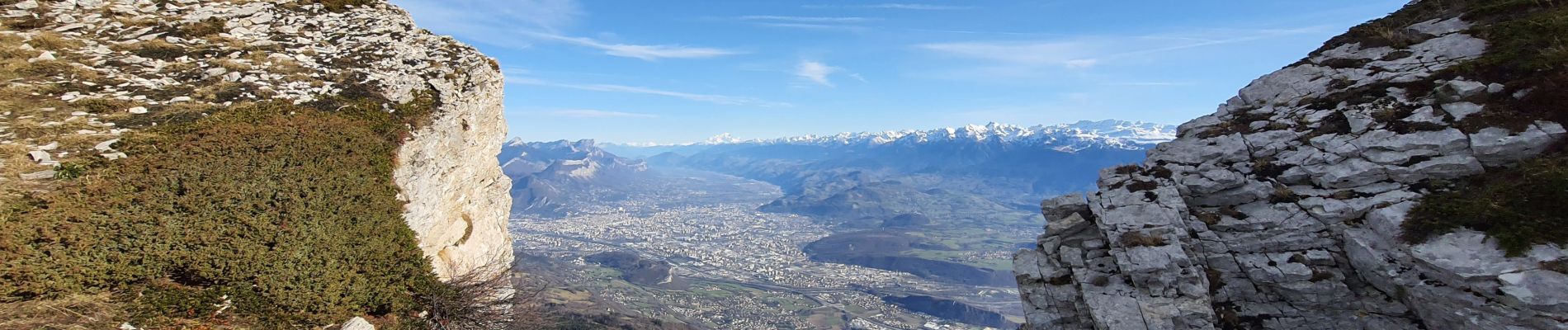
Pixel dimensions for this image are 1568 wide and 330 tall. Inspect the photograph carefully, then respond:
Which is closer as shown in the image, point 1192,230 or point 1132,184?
point 1192,230

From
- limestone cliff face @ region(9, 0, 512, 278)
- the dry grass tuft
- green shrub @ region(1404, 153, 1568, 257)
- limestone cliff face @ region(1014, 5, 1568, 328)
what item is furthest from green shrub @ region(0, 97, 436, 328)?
green shrub @ region(1404, 153, 1568, 257)

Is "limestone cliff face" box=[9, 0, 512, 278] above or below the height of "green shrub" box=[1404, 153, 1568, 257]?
above

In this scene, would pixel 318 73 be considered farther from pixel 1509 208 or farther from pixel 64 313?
pixel 1509 208

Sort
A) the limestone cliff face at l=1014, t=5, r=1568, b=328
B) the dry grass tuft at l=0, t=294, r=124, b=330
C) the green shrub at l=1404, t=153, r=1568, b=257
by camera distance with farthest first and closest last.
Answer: the limestone cliff face at l=1014, t=5, r=1568, b=328 < the green shrub at l=1404, t=153, r=1568, b=257 < the dry grass tuft at l=0, t=294, r=124, b=330

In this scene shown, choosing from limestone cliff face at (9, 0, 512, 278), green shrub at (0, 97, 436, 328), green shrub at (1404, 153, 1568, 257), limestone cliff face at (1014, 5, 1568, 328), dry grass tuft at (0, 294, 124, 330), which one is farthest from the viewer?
limestone cliff face at (9, 0, 512, 278)

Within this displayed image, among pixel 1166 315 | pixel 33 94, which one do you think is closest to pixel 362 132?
pixel 33 94

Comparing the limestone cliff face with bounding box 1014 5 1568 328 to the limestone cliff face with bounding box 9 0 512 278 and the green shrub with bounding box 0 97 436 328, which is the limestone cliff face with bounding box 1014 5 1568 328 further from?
the limestone cliff face with bounding box 9 0 512 278

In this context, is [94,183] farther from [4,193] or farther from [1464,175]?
[1464,175]

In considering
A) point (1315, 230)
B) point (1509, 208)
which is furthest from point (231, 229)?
point (1509, 208)
